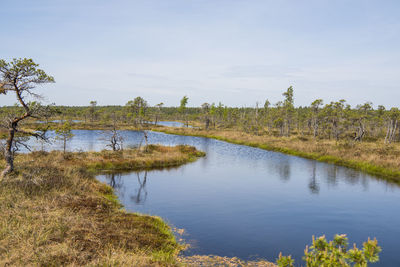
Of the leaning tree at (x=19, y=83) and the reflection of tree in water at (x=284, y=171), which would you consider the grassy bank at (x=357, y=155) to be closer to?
the reflection of tree in water at (x=284, y=171)

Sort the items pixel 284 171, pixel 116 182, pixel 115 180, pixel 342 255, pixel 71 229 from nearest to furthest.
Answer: pixel 342 255
pixel 71 229
pixel 116 182
pixel 115 180
pixel 284 171

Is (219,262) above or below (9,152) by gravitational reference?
below

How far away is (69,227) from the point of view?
13234mm

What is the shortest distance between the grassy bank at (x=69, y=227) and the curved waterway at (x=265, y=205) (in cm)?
278

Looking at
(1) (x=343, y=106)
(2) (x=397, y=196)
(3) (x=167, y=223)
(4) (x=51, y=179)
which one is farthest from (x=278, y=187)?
(1) (x=343, y=106)

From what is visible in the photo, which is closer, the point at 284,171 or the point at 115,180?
the point at 115,180

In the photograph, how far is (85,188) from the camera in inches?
829

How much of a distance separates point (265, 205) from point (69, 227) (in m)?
16.5

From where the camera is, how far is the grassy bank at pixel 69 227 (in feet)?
33.4

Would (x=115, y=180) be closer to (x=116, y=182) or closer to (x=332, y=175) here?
(x=116, y=182)

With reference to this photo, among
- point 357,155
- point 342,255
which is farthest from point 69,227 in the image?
point 357,155

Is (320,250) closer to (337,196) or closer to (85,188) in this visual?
(85,188)

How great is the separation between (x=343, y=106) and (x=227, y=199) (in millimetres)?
61788

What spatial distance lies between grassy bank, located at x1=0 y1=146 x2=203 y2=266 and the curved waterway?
2.78 meters
